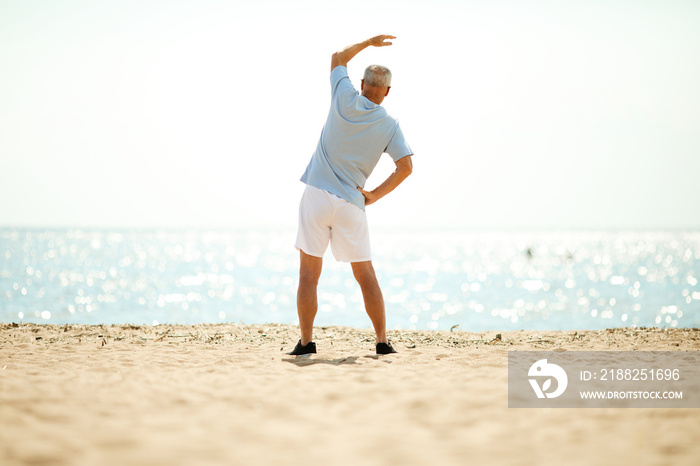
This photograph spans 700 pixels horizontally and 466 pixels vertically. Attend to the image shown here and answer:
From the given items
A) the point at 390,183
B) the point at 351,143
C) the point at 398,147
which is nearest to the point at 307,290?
the point at 390,183

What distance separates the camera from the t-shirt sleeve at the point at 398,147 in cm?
426

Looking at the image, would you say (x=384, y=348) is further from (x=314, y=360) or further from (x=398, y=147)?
(x=398, y=147)

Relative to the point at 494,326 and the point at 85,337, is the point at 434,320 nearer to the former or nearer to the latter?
the point at 494,326

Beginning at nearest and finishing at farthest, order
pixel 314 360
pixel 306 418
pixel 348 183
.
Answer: pixel 306 418 → pixel 314 360 → pixel 348 183

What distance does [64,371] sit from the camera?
3.58m

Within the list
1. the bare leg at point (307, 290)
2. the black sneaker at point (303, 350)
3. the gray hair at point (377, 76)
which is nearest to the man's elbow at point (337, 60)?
the gray hair at point (377, 76)

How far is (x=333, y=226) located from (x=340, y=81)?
1.05 m

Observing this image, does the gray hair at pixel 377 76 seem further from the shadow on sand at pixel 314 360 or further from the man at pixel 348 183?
the shadow on sand at pixel 314 360

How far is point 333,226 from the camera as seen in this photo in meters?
4.20

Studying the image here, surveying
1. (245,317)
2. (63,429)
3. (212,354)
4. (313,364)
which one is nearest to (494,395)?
(313,364)

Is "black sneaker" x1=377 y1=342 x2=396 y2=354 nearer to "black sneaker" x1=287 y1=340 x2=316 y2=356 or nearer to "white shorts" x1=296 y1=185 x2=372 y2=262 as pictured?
"black sneaker" x1=287 y1=340 x2=316 y2=356

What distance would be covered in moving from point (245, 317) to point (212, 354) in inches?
540

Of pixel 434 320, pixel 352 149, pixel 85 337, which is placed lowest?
pixel 434 320

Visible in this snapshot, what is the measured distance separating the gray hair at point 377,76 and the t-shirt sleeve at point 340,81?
13cm
